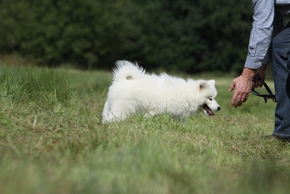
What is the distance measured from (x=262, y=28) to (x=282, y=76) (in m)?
0.51

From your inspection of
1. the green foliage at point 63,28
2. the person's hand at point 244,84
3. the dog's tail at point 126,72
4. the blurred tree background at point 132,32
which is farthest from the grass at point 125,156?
Answer: the green foliage at point 63,28

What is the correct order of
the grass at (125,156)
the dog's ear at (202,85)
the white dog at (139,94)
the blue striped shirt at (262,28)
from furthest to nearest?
the dog's ear at (202,85) → the white dog at (139,94) → the blue striped shirt at (262,28) → the grass at (125,156)

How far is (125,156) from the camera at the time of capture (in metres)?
2.78

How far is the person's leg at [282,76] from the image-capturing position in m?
3.95

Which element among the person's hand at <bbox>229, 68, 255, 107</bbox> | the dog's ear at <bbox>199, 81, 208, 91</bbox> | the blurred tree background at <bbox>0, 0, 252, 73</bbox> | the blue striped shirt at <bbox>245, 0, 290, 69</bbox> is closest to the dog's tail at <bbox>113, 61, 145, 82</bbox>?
the dog's ear at <bbox>199, 81, 208, 91</bbox>

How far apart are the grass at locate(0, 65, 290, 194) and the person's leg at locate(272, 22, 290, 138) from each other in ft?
0.65

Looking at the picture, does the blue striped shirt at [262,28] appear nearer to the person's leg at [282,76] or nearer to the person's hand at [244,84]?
the person's hand at [244,84]

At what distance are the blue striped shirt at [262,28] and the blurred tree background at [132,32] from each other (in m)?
25.9

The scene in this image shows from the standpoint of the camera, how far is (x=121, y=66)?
17.8 ft

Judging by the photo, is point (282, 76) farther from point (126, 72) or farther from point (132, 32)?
point (132, 32)

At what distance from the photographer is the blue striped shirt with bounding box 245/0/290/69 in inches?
149

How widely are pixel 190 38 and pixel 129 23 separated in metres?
4.68

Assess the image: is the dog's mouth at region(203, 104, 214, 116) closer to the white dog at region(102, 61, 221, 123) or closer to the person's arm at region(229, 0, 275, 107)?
the white dog at region(102, 61, 221, 123)

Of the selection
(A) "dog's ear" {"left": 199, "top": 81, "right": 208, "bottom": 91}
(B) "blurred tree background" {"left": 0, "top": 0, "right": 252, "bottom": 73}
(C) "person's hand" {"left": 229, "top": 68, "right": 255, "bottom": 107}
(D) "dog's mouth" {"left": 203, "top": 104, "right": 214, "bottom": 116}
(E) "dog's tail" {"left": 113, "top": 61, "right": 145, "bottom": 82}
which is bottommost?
(B) "blurred tree background" {"left": 0, "top": 0, "right": 252, "bottom": 73}
